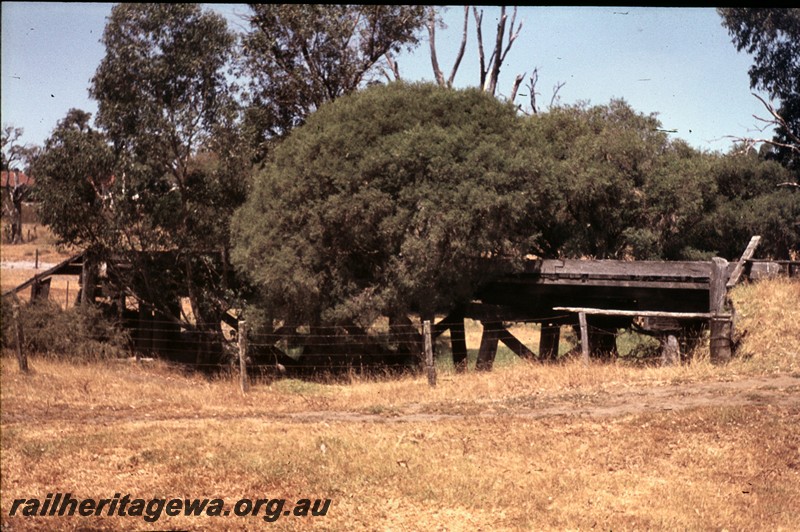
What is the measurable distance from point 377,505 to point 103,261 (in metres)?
14.3

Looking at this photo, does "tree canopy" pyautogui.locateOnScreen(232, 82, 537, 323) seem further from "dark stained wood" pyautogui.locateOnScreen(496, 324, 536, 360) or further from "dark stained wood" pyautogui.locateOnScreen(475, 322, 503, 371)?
"dark stained wood" pyautogui.locateOnScreen(496, 324, 536, 360)

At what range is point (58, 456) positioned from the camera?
10.8 meters

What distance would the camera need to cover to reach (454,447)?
37.5 ft

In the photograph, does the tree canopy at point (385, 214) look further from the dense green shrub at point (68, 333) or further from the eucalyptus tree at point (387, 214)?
the dense green shrub at point (68, 333)

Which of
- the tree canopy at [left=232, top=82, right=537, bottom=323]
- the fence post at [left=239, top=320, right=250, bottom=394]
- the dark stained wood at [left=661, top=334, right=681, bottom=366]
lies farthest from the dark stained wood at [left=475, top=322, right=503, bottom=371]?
the fence post at [left=239, top=320, right=250, bottom=394]

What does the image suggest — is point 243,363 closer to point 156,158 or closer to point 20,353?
point 20,353

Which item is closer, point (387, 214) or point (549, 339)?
point (387, 214)

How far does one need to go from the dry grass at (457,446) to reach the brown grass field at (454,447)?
0.03 metres

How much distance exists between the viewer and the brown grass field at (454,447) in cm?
955

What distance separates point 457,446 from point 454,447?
0.05 meters

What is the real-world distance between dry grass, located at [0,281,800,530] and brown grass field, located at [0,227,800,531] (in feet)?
0.10

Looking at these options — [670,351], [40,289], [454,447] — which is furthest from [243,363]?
[670,351]

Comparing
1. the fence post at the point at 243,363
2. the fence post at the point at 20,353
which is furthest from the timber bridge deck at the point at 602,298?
the fence post at the point at 243,363

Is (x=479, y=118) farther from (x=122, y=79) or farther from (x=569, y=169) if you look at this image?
(x=122, y=79)
